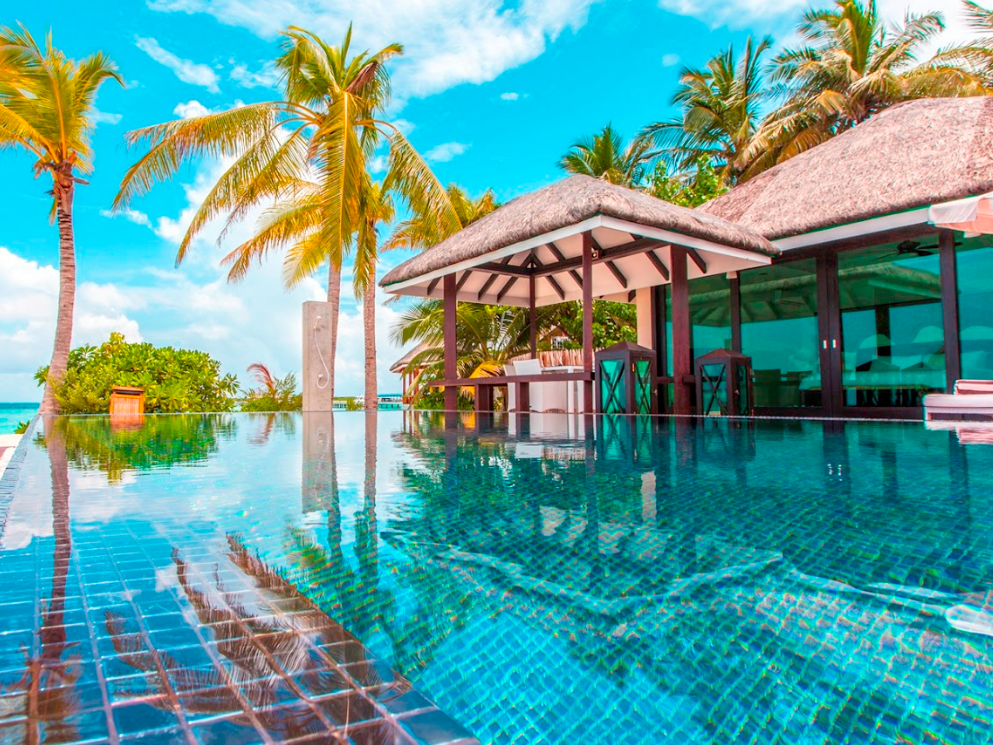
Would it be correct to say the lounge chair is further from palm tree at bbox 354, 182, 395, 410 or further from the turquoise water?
the turquoise water

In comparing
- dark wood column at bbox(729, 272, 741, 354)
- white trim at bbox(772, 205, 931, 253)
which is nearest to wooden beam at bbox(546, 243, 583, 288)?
dark wood column at bbox(729, 272, 741, 354)

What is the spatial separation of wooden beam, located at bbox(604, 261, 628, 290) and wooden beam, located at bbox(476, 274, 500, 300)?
171 cm

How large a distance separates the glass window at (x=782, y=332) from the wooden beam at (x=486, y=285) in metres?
3.71

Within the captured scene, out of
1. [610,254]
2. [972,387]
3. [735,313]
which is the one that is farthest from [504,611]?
[735,313]

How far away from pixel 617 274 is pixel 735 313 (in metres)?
1.86

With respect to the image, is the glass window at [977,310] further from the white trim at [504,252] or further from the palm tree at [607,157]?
the palm tree at [607,157]

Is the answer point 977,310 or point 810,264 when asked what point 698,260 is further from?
point 977,310

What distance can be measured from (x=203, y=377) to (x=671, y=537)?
46.7 feet

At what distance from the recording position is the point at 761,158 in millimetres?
17984

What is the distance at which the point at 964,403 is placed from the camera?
6.55 metres

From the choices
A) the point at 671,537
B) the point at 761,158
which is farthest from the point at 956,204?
the point at 761,158

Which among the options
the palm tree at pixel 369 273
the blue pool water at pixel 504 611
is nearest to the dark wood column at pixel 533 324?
the palm tree at pixel 369 273

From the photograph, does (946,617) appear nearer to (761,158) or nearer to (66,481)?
(66,481)

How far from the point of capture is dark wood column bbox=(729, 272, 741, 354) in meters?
9.80
